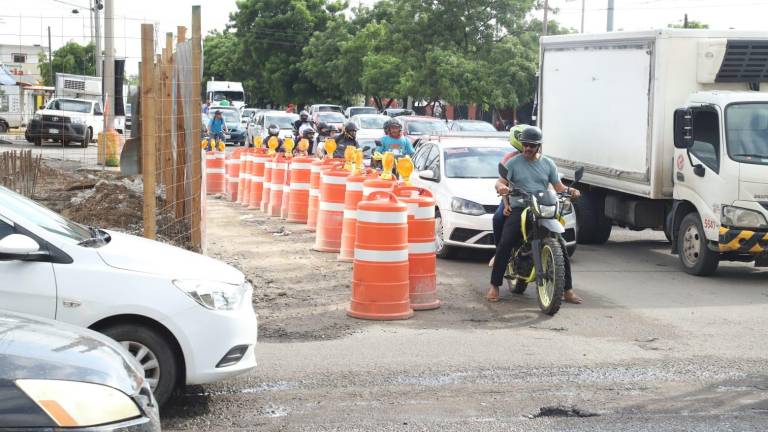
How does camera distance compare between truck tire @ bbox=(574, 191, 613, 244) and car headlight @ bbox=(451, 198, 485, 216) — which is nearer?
car headlight @ bbox=(451, 198, 485, 216)

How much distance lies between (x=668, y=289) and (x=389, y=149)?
20.5ft

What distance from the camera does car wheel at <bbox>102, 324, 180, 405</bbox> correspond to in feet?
20.5

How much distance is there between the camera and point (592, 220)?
15.8 meters

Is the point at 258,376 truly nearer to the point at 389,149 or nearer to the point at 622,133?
the point at 622,133

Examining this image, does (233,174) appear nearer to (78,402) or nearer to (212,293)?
(212,293)

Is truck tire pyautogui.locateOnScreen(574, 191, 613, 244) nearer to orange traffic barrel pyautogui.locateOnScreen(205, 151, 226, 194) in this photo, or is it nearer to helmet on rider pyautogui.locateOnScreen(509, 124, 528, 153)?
helmet on rider pyautogui.locateOnScreen(509, 124, 528, 153)

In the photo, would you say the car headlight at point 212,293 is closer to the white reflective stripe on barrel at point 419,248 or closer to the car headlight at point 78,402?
the car headlight at point 78,402

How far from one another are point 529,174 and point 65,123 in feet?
102

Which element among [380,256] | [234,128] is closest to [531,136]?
[380,256]

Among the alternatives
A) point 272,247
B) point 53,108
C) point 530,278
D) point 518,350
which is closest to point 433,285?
point 530,278

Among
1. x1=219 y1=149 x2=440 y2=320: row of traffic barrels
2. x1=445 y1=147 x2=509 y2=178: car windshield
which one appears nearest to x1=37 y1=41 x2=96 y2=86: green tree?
x1=445 y1=147 x2=509 y2=178: car windshield

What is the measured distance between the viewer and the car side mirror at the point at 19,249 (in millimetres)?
5902

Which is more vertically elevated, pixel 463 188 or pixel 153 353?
pixel 463 188

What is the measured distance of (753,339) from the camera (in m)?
9.05
